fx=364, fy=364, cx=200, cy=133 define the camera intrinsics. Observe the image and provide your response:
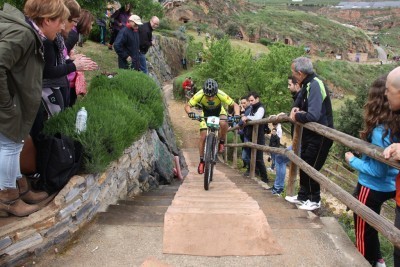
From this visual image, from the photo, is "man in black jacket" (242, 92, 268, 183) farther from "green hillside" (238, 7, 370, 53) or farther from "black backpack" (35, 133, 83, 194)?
"green hillside" (238, 7, 370, 53)

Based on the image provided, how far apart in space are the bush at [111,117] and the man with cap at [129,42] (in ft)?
5.56

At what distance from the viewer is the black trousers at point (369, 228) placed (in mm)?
3018

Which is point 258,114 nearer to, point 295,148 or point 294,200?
point 295,148

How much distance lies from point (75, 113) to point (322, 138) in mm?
2859

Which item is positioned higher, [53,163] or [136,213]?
[53,163]

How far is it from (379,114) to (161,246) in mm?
2118

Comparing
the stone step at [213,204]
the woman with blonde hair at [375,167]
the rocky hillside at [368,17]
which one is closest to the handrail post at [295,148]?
the stone step at [213,204]

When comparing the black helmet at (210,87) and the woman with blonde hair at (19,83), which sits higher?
the woman with blonde hair at (19,83)

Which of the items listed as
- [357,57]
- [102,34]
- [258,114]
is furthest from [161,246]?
[357,57]

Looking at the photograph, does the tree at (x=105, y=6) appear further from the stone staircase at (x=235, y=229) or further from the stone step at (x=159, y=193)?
the stone staircase at (x=235, y=229)

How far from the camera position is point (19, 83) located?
8.82ft

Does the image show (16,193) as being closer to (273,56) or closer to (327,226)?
(327,226)

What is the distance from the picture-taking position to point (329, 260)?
9.92 ft

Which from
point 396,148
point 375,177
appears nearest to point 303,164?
point 375,177
